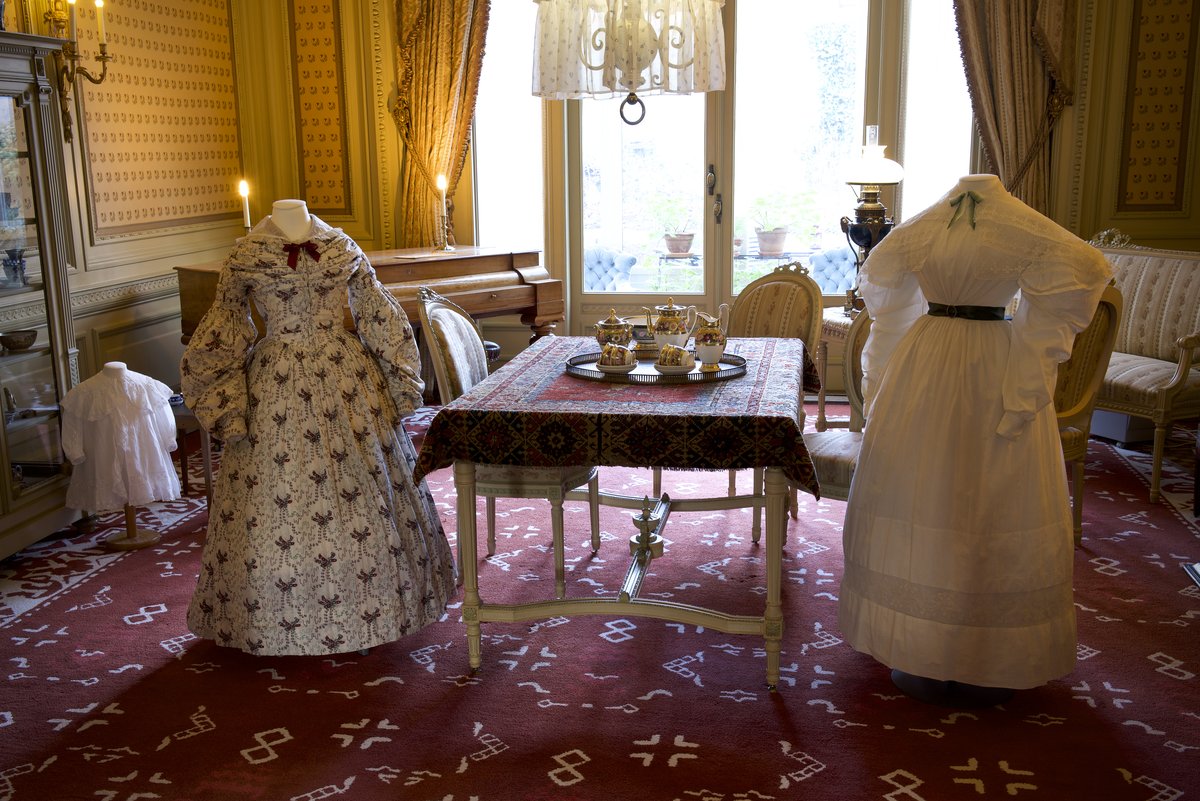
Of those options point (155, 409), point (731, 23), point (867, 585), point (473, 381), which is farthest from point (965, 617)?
point (731, 23)

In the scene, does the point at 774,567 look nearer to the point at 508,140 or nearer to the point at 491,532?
the point at 491,532

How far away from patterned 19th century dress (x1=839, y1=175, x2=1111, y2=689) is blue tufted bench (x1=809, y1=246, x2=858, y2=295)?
11.5 feet

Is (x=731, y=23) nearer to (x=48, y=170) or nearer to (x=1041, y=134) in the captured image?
(x=1041, y=134)

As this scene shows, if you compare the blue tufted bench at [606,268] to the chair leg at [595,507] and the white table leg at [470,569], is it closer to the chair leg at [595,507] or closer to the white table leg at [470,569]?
the chair leg at [595,507]

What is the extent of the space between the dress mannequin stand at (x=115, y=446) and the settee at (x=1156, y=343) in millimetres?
3916

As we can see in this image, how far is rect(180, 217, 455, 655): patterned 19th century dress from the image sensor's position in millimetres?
3076

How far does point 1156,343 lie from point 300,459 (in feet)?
13.2

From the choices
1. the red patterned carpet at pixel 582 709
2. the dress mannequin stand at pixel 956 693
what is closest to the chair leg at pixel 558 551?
the red patterned carpet at pixel 582 709

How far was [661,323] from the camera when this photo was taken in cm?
340

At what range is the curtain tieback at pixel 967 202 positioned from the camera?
274 cm

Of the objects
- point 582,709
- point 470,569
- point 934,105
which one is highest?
point 934,105

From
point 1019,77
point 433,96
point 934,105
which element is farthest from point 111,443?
point 1019,77

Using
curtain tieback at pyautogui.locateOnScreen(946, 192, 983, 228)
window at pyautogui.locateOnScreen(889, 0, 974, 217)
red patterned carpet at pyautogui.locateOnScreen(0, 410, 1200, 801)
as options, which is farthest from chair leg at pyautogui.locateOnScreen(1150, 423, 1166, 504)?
curtain tieback at pyautogui.locateOnScreen(946, 192, 983, 228)

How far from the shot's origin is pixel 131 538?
4.18 meters
